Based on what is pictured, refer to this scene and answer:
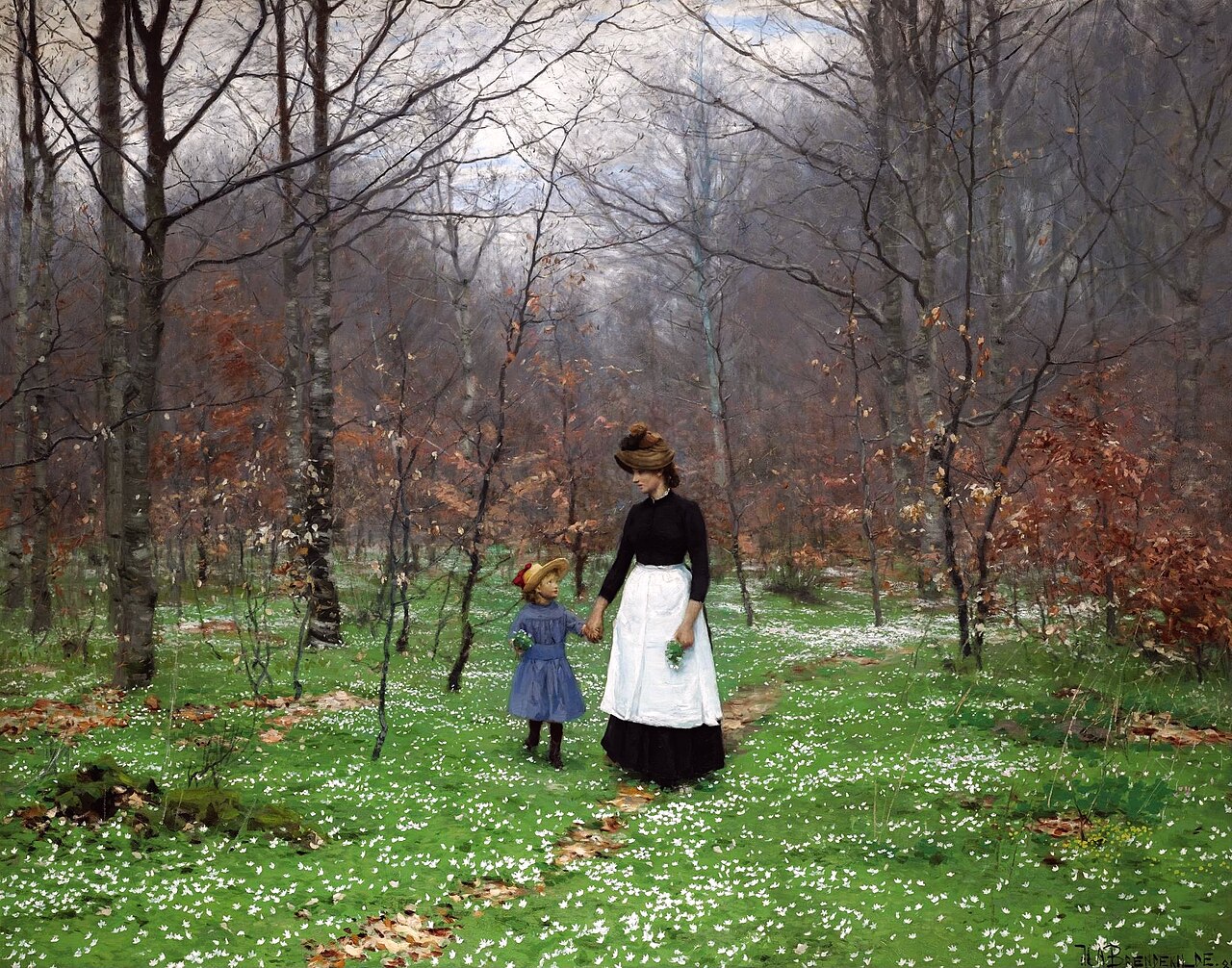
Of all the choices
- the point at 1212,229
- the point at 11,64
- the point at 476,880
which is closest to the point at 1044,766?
the point at 476,880

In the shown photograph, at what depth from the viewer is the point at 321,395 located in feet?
45.4

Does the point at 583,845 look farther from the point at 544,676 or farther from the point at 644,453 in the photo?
the point at 644,453

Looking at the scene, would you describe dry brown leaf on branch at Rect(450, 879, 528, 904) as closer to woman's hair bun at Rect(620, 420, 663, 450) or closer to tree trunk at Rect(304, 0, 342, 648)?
woman's hair bun at Rect(620, 420, 663, 450)

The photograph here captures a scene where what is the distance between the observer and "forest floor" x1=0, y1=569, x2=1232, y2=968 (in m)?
4.92

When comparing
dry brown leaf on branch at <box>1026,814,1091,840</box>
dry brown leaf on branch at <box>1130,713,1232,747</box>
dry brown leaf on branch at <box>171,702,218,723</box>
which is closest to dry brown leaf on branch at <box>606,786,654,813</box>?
dry brown leaf on branch at <box>1026,814,1091,840</box>

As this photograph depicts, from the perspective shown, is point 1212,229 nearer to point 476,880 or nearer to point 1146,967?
point 1146,967

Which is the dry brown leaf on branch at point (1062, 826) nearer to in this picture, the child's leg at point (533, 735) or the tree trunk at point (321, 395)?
the child's leg at point (533, 735)

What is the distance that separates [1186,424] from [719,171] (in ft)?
48.3

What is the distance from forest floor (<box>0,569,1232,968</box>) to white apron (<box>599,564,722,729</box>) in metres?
0.71

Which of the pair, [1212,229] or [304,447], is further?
[1212,229]

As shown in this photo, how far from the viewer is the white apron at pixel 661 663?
8102 mm

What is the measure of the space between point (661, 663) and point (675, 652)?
Answer: 0.29 m

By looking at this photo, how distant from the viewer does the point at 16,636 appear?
1287 centimetres

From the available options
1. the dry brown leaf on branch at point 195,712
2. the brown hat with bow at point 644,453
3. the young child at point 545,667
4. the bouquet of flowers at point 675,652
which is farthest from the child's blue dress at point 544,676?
the dry brown leaf on branch at point 195,712
